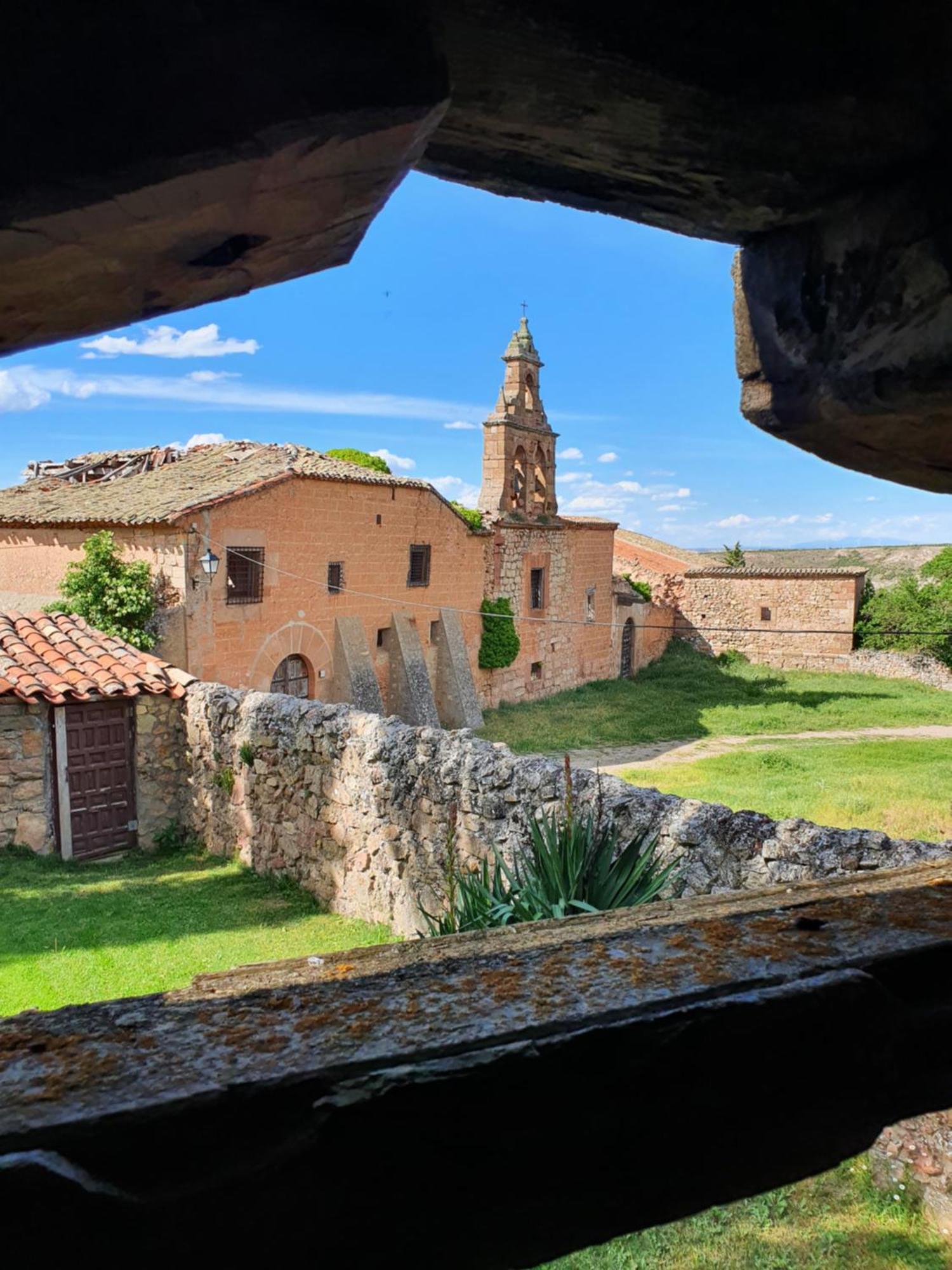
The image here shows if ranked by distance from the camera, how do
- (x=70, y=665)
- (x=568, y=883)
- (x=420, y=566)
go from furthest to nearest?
(x=420, y=566), (x=70, y=665), (x=568, y=883)

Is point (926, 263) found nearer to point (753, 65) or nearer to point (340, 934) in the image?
point (753, 65)

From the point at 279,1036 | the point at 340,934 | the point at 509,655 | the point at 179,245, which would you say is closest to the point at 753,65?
the point at 179,245

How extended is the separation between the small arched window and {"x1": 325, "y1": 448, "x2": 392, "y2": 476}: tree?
5862mm

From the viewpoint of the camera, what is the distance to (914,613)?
1014 inches

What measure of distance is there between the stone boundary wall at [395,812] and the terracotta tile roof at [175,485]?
4.78 metres

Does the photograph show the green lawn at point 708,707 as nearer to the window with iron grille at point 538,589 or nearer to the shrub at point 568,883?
the window with iron grille at point 538,589

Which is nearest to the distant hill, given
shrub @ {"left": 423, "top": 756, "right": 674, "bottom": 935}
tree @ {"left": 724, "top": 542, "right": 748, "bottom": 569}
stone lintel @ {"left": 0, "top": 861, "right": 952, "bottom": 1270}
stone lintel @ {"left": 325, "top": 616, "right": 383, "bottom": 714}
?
tree @ {"left": 724, "top": 542, "right": 748, "bottom": 569}

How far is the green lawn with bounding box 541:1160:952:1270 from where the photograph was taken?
3.44m

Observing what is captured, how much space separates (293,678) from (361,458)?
659cm

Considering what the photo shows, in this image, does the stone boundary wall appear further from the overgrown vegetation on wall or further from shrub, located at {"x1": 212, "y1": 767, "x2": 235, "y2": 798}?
the overgrown vegetation on wall

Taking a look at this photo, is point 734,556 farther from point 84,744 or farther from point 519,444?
point 84,744

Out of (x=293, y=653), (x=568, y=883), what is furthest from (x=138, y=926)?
(x=293, y=653)

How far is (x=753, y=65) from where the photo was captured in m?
1.12

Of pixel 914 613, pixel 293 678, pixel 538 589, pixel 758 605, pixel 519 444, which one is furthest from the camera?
pixel 758 605
